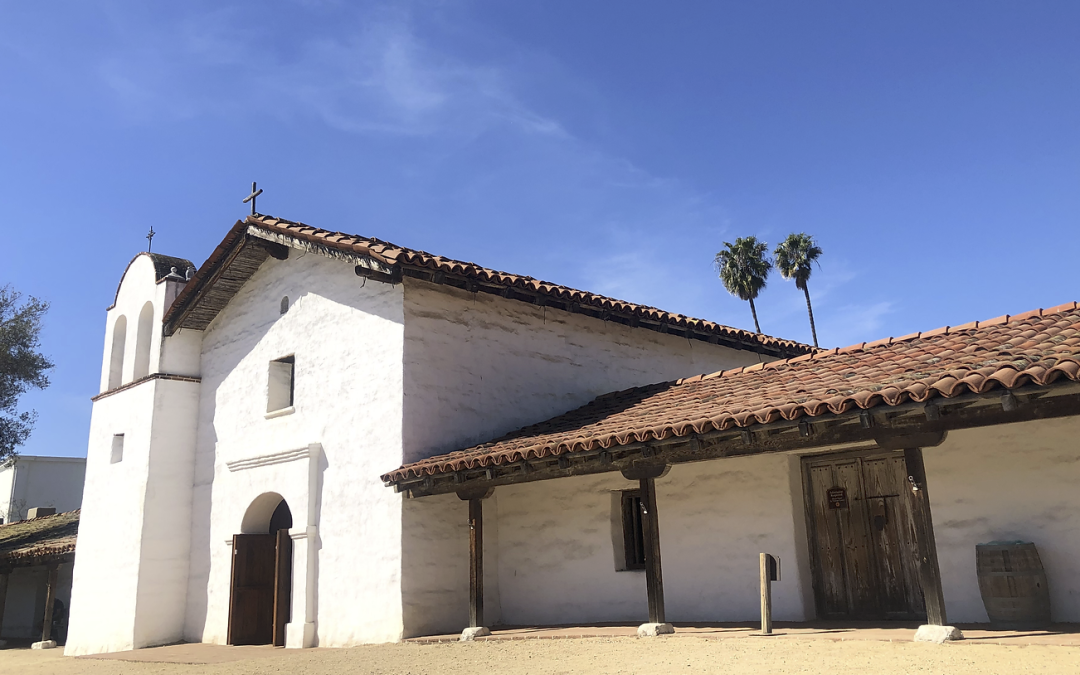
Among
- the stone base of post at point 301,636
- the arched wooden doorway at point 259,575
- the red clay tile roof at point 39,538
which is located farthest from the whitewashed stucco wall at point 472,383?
the red clay tile roof at point 39,538

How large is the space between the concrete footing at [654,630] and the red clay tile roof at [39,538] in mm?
13893

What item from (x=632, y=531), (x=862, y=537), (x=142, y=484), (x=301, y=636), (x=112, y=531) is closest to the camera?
(x=862, y=537)

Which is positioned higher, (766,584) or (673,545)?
(673,545)

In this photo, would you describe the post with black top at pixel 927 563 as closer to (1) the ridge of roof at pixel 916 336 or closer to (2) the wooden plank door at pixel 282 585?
(1) the ridge of roof at pixel 916 336

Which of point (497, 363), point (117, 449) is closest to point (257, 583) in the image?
point (117, 449)

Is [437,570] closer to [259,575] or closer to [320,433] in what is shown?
[320,433]

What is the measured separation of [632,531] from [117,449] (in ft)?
31.4

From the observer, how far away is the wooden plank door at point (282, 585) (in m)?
11.8

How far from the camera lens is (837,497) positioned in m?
9.44

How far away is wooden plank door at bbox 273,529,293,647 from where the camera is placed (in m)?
11.8

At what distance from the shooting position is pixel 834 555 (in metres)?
9.35

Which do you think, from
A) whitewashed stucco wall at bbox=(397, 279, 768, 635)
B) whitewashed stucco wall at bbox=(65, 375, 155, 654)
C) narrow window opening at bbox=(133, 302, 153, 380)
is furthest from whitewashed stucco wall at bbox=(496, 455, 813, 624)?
narrow window opening at bbox=(133, 302, 153, 380)

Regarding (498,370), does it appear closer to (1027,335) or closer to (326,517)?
(326,517)

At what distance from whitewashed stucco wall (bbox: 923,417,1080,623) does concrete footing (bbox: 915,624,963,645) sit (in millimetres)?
1557
